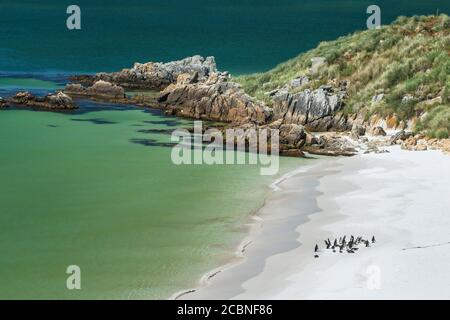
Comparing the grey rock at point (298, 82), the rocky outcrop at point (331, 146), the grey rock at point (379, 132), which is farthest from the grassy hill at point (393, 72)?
the rocky outcrop at point (331, 146)

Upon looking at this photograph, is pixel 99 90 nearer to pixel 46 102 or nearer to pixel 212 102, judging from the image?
pixel 46 102

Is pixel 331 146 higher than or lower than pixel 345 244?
higher

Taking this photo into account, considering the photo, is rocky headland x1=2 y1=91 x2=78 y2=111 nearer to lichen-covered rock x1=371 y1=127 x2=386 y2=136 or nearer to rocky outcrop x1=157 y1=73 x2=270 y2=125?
rocky outcrop x1=157 y1=73 x2=270 y2=125

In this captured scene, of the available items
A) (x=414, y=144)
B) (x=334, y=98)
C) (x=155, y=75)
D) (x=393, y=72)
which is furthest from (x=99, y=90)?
(x=414, y=144)

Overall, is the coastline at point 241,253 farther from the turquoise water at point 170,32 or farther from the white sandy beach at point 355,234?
the turquoise water at point 170,32

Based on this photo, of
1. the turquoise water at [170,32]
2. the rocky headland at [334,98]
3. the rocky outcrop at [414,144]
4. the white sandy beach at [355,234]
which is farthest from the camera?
the turquoise water at [170,32]
